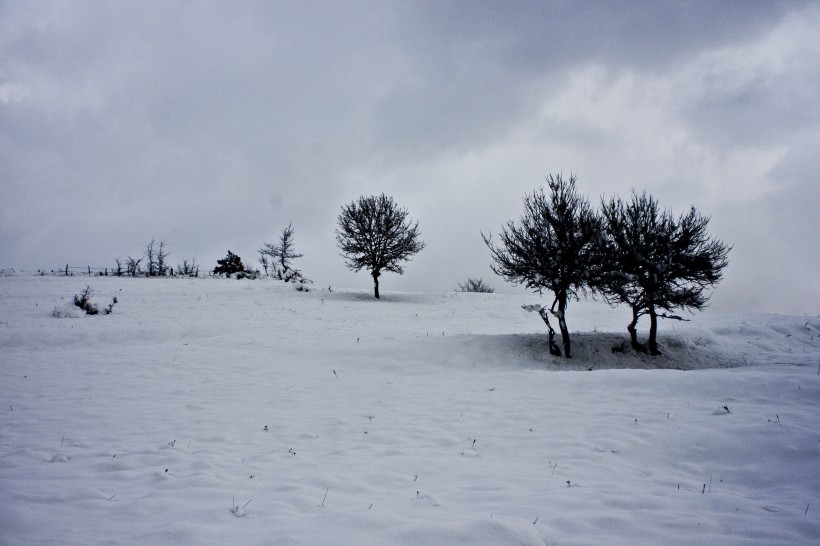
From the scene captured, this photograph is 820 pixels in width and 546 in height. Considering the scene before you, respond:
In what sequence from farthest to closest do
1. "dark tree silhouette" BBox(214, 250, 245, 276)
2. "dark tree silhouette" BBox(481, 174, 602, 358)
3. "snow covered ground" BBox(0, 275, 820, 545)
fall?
1. "dark tree silhouette" BBox(214, 250, 245, 276)
2. "dark tree silhouette" BBox(481, 174, 602, 358)
3. "snow covered ground" BBox(0, 275, 820, 545)

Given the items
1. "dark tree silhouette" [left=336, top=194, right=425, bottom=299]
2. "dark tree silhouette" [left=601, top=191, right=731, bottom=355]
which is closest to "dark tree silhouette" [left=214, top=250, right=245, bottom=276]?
"dark tree silhouette" [left=336, top=194, right=425, bottom=299]

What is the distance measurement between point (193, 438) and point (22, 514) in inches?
104

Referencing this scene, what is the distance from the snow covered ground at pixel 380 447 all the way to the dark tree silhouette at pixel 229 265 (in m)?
23.8

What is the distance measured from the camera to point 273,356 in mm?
12422

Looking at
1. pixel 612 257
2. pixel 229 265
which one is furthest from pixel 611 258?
pixel 229 265

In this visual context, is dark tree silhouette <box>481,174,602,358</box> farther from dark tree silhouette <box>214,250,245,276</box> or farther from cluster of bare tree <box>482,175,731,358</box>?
dark tree silhouette <box>214,250,245,276</box>

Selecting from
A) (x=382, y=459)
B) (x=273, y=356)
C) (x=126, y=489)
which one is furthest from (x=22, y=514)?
(x=273, y=356)

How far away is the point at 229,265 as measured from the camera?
37906 mm

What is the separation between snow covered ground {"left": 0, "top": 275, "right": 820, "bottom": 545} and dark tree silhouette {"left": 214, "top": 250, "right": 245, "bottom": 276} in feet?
78.2

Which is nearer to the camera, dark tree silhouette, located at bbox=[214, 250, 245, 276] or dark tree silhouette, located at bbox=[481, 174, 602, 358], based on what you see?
dark tree silhouette, located at bbox=[481, 174, 602, 358]

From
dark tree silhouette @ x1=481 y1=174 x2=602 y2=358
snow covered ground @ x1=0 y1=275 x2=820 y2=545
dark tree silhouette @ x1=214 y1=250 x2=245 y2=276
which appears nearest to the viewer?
snow covered ground @ x1=0 y1=275 x2=820 y2=545

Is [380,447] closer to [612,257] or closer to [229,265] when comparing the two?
[612,257]

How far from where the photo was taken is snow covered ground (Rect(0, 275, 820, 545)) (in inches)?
131

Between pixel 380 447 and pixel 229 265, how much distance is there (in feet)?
122
